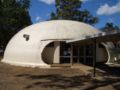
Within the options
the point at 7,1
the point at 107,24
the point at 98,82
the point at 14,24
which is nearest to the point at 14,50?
the point at 98,82

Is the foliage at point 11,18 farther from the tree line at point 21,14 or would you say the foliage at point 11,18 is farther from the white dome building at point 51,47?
the white dome building at point 51,47

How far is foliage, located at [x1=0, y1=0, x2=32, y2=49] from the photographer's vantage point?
4306 centimetres

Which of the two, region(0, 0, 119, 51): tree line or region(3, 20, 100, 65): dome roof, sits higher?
region(0, 0, 119, 51): tree line

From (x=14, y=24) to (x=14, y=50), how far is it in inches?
818

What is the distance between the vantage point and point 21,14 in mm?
46062

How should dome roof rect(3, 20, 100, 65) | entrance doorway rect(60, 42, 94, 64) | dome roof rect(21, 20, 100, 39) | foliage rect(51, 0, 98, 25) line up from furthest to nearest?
foliage rect(51, 0, 98, 25) → entrance doorway rect(60, 42, 94, 64) → dome roof rect(21, 20, 100, 39) → dome roof rect(3, 20, 100, 65)

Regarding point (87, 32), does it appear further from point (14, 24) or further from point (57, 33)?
point (14, 24)

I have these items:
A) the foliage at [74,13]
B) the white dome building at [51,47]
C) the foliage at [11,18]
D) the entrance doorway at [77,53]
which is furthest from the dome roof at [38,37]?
the foliage at [74,13]

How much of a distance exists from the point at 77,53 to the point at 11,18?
23431 mm

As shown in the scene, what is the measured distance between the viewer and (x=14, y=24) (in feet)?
146

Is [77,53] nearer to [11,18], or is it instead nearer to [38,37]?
[38,37]

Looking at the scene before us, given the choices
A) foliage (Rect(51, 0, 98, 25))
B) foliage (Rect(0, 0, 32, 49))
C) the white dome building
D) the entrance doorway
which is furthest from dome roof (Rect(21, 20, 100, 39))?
foliage (Rect(51, 0, 98, 25))

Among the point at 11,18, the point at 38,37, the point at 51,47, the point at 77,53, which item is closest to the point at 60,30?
the point at 51,47

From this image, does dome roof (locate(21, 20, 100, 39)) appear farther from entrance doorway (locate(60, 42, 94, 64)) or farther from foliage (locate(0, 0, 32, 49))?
foliage (locate(0, 0, 32, 49))
